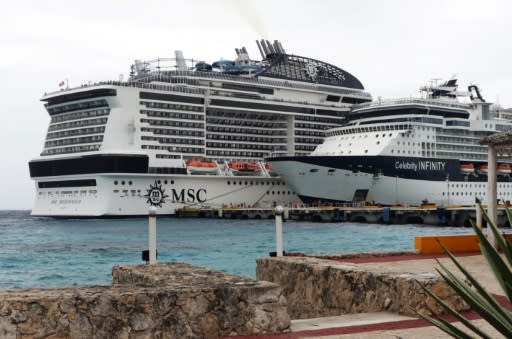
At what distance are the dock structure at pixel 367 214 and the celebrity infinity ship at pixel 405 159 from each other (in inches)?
118

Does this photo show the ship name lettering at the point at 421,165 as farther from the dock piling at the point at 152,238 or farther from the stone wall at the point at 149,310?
the stone wall at the point at 149,310

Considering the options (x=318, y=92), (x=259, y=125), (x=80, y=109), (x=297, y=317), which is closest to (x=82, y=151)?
(x=80, y=109)

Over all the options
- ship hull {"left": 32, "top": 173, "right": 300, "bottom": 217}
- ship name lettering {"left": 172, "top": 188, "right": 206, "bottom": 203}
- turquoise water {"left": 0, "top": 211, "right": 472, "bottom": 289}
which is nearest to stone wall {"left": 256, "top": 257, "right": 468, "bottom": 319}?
turquoise water {"left": 0, "top": 211, "right": 472, "bottom": 289}

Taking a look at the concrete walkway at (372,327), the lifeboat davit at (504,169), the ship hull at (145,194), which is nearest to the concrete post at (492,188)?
the concrete walkway at (372,327)

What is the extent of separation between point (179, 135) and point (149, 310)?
66141 mm

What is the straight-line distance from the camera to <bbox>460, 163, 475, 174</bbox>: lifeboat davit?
68.9m

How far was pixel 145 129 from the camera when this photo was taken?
Answer: 228 feet

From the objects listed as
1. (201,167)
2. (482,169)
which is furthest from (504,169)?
(201,167)

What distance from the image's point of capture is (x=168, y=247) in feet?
121

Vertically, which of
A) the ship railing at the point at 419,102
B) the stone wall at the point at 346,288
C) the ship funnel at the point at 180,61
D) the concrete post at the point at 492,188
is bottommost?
the stone wall at the point at 346,288

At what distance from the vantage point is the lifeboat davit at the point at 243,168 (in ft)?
244

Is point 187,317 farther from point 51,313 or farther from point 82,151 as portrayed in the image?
point 82,151

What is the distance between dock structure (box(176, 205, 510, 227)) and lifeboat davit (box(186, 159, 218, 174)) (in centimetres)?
404

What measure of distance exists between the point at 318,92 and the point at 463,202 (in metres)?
25.9
